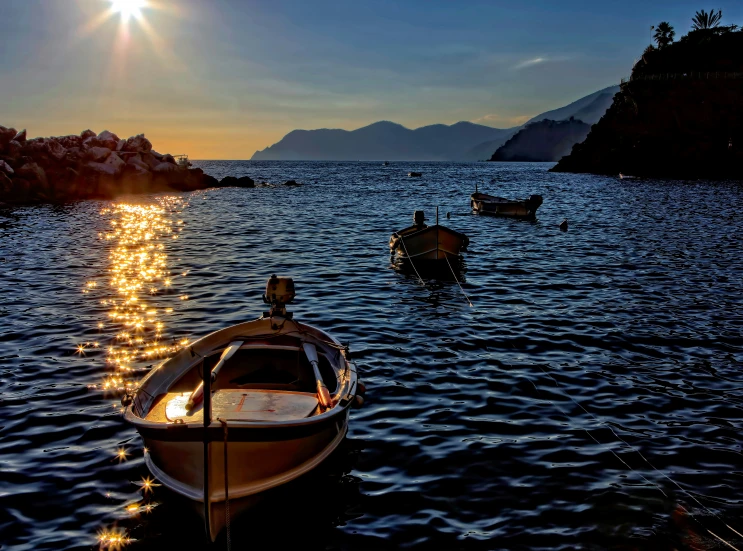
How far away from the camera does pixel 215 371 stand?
9688 millimetres

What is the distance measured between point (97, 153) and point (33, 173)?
32.8 ft

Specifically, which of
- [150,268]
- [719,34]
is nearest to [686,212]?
[150,268]

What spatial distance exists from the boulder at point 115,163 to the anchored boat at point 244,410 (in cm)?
6764

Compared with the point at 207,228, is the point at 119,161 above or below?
above

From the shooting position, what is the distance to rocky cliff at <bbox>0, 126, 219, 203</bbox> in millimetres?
60875

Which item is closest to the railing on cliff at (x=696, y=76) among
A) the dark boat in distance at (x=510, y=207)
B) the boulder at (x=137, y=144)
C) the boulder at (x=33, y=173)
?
the dark boat in distance at (x=510, y=207)

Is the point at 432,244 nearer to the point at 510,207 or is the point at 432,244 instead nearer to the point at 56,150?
the point at 510,207

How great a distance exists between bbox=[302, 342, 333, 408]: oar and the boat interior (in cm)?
12

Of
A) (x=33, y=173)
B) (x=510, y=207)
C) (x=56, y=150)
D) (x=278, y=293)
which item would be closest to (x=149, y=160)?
(x=56, y=150)

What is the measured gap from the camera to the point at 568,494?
8.27m

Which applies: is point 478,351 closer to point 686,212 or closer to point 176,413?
point 176,413

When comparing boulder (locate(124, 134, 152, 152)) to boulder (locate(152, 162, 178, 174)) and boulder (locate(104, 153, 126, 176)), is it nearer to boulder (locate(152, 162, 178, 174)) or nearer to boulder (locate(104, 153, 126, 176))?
boulder (locate(152, 162, 178, 174))

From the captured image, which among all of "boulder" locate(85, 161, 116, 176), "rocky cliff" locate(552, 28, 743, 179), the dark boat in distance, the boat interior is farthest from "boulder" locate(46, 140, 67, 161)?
"rocky cliff" locate(552, 28, 743, 179)

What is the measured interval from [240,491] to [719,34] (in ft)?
509
